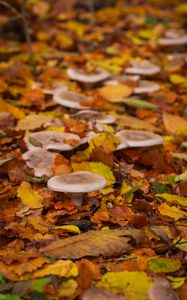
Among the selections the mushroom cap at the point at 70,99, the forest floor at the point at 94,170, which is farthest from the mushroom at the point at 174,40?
the mushroom cap at the point at 70,99

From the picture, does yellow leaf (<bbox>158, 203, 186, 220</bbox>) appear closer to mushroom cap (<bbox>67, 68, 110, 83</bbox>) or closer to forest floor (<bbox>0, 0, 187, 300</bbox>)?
forest floor (<bbox>0, 0, 187, 300</bbox>)

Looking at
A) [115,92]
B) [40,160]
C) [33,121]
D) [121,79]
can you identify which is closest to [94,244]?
[40,160]

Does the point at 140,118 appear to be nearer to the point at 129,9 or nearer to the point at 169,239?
the point at 169,239

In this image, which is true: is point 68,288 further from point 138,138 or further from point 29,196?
point 138,138

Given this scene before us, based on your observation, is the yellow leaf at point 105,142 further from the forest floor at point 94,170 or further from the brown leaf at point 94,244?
the brown leaf at point 94,244

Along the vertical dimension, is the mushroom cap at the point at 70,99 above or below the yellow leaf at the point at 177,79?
above

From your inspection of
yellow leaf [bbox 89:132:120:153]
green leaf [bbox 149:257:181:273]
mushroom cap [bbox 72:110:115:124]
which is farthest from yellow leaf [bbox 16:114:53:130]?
green leaf [bbox 149:257:181:273]
